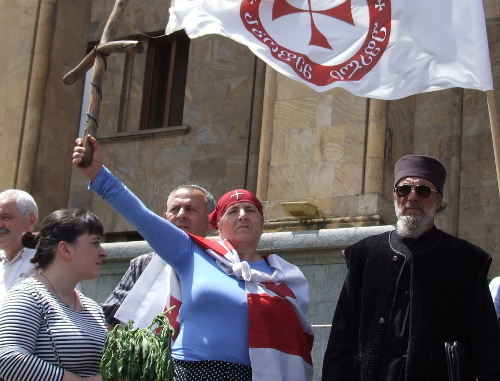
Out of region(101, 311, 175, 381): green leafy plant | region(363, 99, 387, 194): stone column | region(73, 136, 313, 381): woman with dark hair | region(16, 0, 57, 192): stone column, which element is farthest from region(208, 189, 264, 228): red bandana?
region(16, 0, 57, 192): stone column

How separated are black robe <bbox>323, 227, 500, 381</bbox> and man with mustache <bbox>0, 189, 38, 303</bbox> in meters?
2.29

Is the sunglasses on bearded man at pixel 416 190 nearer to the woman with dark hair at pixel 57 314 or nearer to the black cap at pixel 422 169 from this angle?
the black cap at pixel 422 169

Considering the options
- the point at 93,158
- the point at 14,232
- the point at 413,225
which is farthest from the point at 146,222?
the point at 14,232

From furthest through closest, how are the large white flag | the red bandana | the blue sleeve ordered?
the large white flag, the red bandana, the blue sleeve

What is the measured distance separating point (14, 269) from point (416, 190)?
2689 mm

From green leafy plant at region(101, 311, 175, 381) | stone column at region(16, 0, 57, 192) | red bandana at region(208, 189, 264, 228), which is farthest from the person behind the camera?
stone column at region(16, 0, 57, 192)

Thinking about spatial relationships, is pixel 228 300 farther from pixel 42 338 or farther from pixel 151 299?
pixel 42 338

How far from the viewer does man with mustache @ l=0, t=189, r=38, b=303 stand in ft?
24.2

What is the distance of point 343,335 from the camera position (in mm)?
5969

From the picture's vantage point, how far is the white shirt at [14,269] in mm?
7289

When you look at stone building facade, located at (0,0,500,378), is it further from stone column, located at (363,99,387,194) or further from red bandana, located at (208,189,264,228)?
red bandana, located at (208,189,264,228)

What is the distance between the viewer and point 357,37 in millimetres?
8641

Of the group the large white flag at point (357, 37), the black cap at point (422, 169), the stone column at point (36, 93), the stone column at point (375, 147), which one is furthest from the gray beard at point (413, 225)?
the stone column at point (36, 93)

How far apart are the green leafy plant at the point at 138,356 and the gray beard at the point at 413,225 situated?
1276 mm
